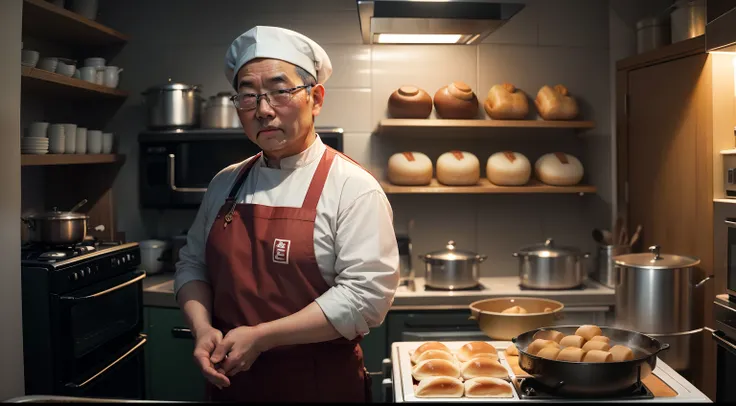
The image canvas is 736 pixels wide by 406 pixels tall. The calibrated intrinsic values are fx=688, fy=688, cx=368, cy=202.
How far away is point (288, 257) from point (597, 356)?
0.71 metres

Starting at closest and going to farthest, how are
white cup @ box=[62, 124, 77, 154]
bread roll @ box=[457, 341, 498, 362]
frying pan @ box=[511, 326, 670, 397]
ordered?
frying pan @ box=[511, 326, 670, 397] → bread roll @ box=[457, 341, 498, 362] → white cup @ box=[62, 124, 77, 154]

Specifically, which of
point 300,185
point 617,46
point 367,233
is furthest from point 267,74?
point 617,46

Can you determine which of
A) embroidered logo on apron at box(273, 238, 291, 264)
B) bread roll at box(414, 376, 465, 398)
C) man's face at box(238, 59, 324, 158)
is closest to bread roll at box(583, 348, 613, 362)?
bread roll at box(414, 376, 465, 398)

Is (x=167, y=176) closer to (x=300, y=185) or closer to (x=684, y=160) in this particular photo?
(x=300, y=185)

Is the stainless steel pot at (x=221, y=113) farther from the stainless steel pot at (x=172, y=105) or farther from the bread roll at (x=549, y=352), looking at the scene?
the bread roll at (x=549, y=352)

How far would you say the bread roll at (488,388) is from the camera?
4.92 ft

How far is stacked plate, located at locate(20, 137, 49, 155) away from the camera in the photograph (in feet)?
8.59

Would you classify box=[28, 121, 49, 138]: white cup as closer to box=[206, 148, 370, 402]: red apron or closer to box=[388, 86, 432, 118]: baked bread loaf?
box=[206, 148, 370, 402]: red apron

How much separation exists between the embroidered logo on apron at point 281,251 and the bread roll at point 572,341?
658 millimetres

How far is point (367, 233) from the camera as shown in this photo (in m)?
1.55

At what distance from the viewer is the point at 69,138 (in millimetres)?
2883

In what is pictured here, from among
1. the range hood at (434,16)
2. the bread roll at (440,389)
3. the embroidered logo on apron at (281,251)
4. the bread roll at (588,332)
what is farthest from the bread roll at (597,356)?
the range hood at (434,16)

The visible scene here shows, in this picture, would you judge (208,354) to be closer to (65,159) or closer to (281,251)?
(281,251)

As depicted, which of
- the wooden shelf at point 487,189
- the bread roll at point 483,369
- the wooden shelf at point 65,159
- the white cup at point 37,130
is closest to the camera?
the bread roll at point 483,369
